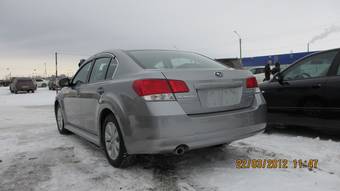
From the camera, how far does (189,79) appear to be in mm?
3318

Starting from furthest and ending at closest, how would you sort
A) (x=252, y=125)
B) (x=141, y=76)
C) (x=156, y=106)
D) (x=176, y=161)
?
(x=176, y=161)
(x=252, y=125)
(x=141, y=76)
(x=156, y=106)

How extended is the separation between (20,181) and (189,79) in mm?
2218

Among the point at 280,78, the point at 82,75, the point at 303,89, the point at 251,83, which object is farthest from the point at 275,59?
the point at 251,83

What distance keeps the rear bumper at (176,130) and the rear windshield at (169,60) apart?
754 mm

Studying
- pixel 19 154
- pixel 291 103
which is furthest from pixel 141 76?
pixel 291 103

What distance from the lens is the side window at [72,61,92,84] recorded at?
506 centimetres

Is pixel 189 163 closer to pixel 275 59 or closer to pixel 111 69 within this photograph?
pixel 111 69

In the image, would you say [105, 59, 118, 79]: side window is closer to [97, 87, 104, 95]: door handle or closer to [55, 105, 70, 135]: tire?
[97, 87, 104, 95]: door handle

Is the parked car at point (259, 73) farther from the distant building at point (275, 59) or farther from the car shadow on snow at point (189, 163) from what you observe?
the car shadow on snow at point (189, 163)

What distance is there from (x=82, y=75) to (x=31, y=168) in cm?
185

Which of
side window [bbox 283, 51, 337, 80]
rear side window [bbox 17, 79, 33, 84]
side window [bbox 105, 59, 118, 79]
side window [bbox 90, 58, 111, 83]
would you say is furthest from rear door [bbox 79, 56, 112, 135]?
rear side window [bbox 17, 79, 33, 84]

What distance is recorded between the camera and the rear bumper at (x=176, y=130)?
313cm

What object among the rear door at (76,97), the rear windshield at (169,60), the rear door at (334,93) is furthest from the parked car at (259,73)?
the rear windshield at (169,60)

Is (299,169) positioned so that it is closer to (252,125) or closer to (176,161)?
(252,125)
